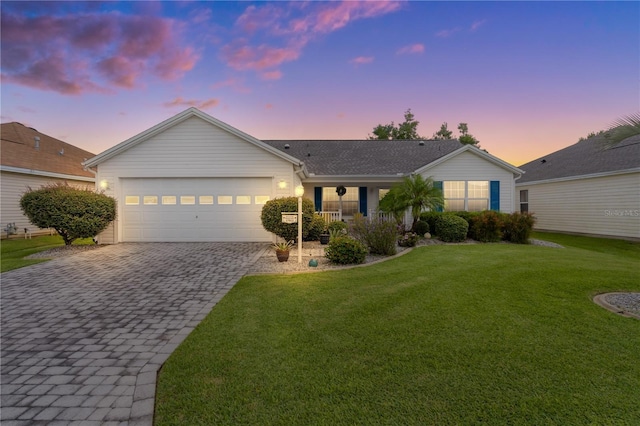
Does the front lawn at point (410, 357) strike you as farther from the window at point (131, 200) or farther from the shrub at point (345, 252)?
the window at point (131, 200)

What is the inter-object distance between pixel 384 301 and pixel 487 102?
1452cm

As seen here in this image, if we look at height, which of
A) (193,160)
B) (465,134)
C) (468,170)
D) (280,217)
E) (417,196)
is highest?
(465,134)

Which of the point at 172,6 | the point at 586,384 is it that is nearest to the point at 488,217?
the point at 586,384

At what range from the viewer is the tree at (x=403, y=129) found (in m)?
33.0

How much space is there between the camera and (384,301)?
15.1ft

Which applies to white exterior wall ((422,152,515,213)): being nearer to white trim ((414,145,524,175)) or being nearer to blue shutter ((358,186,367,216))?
white trim ((414,145,524,175))

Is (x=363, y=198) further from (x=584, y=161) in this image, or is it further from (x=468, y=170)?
(x=584, y=161)

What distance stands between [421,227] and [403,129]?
80.3 feet

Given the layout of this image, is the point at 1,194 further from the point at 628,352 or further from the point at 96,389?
the point at 628,352

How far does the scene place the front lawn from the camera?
2156 mm

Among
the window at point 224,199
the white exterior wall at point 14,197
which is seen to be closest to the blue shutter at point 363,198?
the window at point 224,199

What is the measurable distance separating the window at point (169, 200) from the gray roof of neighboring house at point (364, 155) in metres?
6.64

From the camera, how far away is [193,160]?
37.6 ft

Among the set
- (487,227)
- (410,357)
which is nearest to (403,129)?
(487,227)
